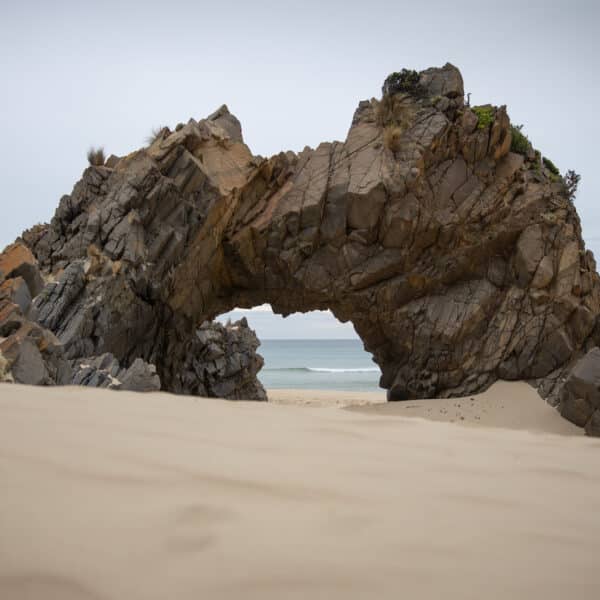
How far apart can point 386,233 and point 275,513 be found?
1383 centimetres

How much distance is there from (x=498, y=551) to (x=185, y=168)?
13.5m

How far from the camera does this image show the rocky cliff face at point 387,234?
13766 millimetres

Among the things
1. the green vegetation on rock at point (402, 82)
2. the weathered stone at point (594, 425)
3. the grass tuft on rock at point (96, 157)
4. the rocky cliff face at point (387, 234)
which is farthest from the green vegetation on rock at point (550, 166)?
the grass tuft on rock at point (96, 157)

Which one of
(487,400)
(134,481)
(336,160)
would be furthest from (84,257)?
(134,481)

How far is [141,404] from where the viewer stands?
9.25 ft

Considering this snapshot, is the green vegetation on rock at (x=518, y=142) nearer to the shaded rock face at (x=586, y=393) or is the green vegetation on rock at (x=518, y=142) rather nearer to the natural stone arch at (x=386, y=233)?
the natural stone arch at (x=386, y=233)

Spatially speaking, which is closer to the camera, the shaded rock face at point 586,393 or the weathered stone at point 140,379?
the shaded rock face at point 586,393

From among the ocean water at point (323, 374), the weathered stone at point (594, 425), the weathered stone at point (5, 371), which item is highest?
the weathered stone at point (5, 371)

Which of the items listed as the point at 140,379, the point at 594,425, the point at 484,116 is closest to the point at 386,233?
the point at 484,116

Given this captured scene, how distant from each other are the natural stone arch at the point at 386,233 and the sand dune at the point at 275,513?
11.7 meters

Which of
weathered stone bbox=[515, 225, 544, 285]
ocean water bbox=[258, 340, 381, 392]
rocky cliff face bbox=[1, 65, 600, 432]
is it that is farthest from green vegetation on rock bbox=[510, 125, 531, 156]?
ocean water bbox=[258, 340, 381, 392]

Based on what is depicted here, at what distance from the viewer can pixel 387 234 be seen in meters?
14.9

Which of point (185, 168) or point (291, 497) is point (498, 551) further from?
point (185, 168)

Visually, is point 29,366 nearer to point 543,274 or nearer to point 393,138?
point 393,138
